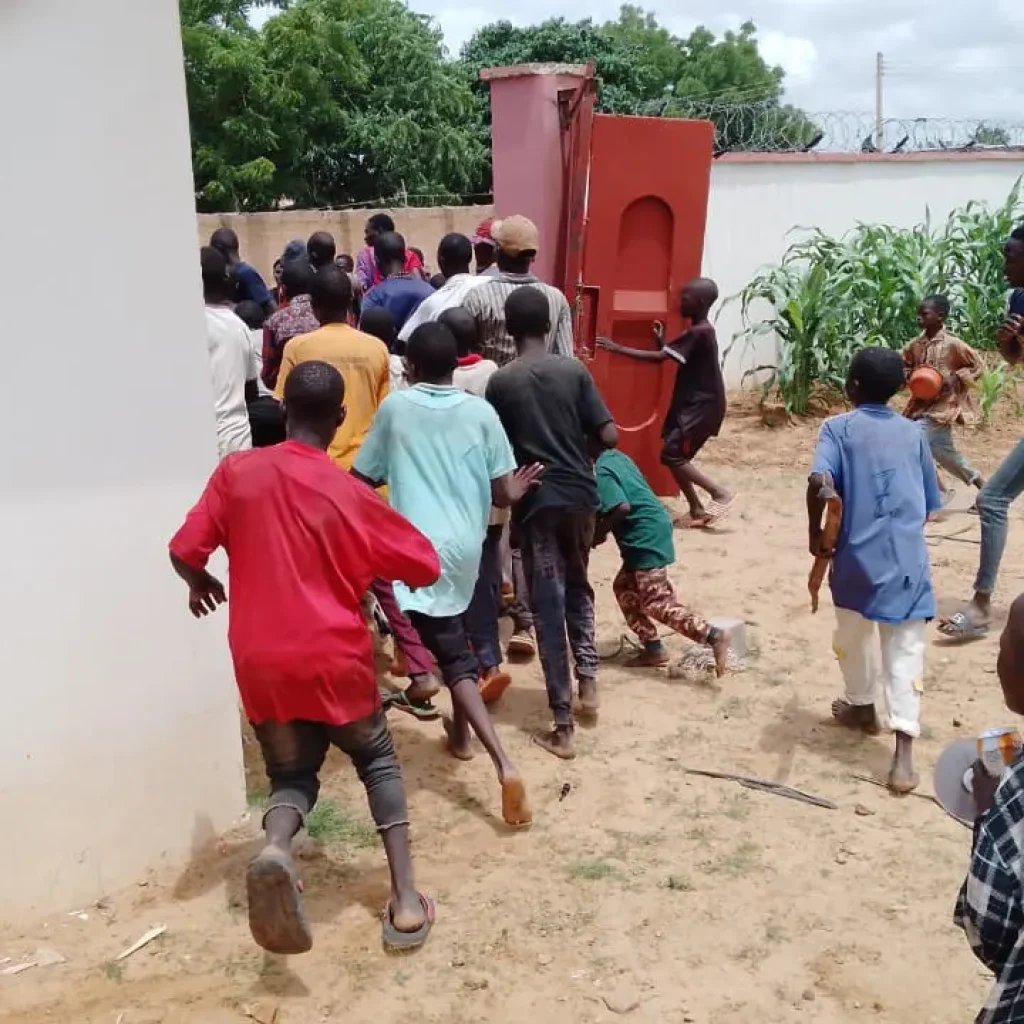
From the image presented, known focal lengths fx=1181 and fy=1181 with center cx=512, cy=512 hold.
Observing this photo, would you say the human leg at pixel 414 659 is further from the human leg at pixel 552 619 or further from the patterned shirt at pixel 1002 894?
the patterned shirt at pixel 1002 894

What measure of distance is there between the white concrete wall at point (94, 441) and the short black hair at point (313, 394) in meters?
0.51

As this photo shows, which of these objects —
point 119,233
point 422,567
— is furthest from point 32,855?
point 119,233

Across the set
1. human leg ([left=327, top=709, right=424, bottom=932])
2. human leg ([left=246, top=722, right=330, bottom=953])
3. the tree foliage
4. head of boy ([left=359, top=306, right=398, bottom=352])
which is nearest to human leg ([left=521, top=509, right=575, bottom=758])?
human leg ([left=327, top=709, right=424, bottom=932])

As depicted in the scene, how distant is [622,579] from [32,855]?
8.90ft

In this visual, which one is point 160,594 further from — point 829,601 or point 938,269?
point 938,269

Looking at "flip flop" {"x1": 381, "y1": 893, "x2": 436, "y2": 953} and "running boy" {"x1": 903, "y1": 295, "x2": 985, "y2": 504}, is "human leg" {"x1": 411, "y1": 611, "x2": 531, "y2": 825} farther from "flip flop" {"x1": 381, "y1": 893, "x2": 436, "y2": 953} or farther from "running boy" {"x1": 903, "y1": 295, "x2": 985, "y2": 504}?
"running boy" {"x1": 903, "y1": 295, "x2": 985, "y2": 504}

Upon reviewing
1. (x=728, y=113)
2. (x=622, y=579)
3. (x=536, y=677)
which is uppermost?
(x=728, y=113)

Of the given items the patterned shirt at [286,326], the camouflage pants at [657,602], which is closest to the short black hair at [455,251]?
the patterned shirt at [286,326]

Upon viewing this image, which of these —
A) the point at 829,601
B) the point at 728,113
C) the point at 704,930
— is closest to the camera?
the point at 704,930

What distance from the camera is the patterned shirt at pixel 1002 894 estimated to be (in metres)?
1.68

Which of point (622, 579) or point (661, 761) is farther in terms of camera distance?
point (622, 579)

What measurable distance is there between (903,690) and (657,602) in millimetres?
1168

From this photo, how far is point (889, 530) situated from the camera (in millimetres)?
4203

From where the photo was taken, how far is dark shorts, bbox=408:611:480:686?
12.9ft
